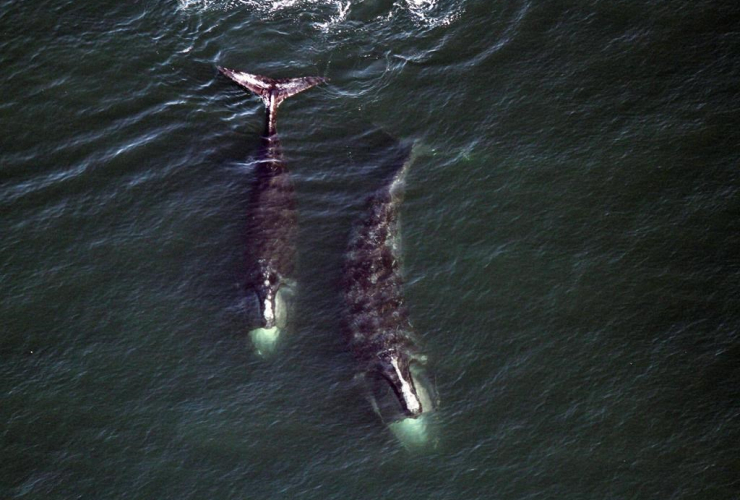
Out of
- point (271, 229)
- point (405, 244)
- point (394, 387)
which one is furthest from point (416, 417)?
point (271, 229)

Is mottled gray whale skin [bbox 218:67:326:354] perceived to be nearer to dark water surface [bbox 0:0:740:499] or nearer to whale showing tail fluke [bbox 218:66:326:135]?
whale showing tail fluke [bbox 218:66:326:135]

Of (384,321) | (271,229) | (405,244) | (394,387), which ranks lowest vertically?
(394,387)

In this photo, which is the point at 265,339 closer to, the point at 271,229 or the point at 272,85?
the point at 271,229

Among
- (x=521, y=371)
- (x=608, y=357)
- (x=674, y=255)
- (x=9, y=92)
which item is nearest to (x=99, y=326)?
(x=9, y=92)

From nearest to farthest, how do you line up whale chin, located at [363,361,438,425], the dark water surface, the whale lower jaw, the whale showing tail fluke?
1. the dark water surface
2. whale chin, located at [363,361,438,425]
3. the whale lower jaw
4. the whale showing tail fluke

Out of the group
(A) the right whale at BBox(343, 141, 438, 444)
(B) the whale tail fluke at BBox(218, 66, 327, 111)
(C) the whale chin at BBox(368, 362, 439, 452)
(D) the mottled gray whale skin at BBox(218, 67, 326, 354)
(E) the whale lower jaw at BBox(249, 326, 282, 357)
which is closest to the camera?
(C) the whale chin at BBox(368, 362, 439, 452)

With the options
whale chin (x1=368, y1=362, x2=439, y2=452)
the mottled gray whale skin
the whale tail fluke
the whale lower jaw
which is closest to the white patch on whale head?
whale chin (x1=368, y1=362, x2=439, y2=452)
